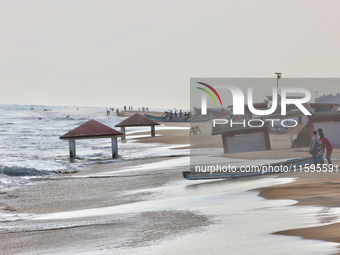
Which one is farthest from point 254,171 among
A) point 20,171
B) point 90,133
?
point 90,133

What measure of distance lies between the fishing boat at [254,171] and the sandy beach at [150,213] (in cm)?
26

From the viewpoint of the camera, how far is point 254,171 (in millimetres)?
10695

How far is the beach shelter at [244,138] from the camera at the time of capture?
1703cm

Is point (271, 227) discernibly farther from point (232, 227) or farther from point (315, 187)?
point (315, 187)

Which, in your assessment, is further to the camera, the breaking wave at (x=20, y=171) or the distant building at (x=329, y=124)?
the distant building at (x=329, y=124)

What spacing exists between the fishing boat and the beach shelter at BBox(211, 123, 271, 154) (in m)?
5.83

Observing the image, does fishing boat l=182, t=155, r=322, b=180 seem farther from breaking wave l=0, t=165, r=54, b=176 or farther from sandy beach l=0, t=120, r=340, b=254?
breaking wave l=0, t=165, r=54, b=176

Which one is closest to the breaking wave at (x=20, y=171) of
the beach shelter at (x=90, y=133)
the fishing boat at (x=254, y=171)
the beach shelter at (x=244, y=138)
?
the beach shelter at (x=90, y=133)

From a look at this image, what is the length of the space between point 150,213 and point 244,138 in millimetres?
10767

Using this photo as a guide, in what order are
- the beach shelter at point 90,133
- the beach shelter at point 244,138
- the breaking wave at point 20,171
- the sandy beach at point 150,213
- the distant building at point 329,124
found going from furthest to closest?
the beach shelter at point 90,133
the beach shelter at point 244,138
the distant building at point 329,124
the breaking wave at point 20,171
the sandy beach at point 150,213

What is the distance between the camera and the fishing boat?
1055 centimetres

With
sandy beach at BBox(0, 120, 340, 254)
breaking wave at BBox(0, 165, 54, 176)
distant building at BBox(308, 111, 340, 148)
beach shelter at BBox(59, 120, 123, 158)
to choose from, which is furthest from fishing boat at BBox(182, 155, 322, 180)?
beach shelter at BBox(59, 120, 123, 158)

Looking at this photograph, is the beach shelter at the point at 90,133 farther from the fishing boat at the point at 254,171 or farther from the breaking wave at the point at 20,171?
the fishing boat at the point at 254,171

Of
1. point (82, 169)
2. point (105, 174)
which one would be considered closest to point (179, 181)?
point (105, 174)
